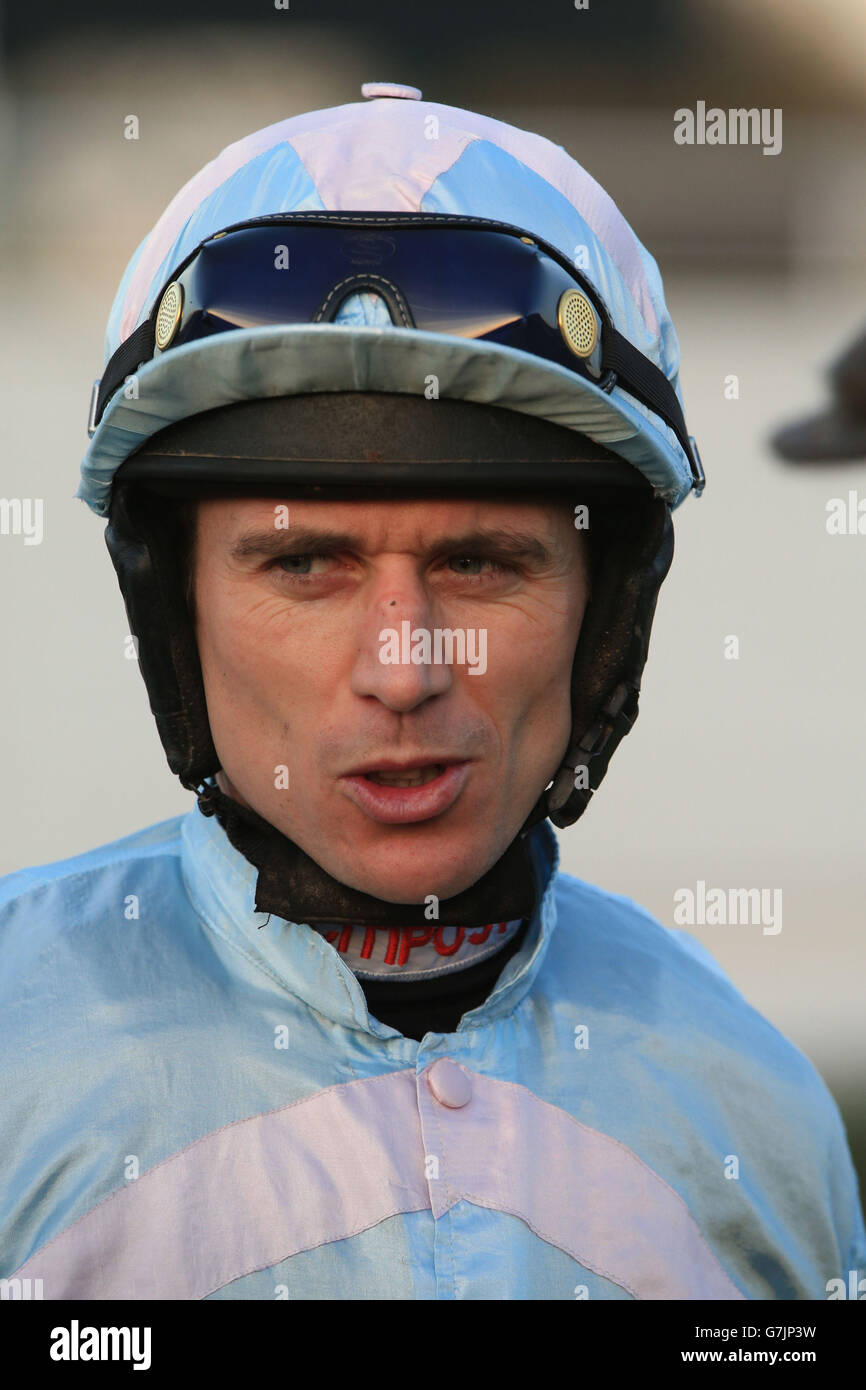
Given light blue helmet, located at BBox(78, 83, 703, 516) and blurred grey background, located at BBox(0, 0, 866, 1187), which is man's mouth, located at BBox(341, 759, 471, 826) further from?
blurred grey background, located at BBox(0, 0, 866, 1187)

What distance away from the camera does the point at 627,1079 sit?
6.54 ft

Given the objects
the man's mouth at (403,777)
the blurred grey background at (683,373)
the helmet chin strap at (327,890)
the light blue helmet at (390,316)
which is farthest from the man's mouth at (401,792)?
the blurred grey background at (683,373)

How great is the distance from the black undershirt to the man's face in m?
0.17

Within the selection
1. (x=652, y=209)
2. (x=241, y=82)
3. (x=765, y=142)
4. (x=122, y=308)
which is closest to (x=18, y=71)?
(x=241, y=82)

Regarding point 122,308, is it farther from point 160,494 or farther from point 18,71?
point 18,71

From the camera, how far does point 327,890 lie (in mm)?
1835

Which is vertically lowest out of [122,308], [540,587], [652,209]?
[540,587]

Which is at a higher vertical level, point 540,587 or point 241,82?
point 241,82

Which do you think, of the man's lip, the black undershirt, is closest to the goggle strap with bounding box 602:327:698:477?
the man's lip

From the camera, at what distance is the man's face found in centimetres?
170

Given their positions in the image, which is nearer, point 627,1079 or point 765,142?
point 627,1079

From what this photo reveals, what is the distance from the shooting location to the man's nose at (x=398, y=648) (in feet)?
5.41
